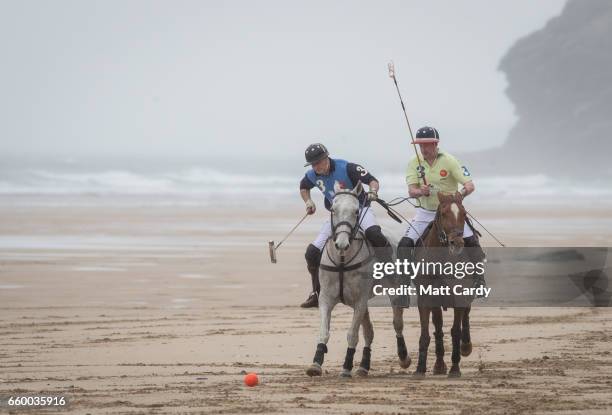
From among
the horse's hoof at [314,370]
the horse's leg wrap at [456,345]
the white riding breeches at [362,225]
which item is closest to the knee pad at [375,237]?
the white riding breeches at [362,225]

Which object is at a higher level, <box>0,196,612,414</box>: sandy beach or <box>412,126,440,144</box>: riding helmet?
<box>412,126,440,144</box>: riding helmet

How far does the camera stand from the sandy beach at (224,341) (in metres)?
9.95

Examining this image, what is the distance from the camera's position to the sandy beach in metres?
9.95

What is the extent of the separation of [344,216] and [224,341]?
333cm

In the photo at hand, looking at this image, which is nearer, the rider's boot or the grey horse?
the grey horse

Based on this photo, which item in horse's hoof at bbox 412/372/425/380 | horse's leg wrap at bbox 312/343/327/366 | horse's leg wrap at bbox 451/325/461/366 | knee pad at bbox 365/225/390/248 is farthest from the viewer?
knee pad at bbox 365/225/390/248

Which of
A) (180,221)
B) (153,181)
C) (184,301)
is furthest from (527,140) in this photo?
(184,301)

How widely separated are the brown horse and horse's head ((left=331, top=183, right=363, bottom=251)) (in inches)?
30.5

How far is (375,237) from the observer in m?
11.9

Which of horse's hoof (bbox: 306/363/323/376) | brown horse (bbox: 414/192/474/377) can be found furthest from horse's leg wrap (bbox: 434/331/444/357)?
horse's hoof (bbox: 306/363/323/376)

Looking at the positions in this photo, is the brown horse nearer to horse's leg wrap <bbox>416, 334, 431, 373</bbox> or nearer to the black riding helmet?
horse's leg wrap <bbox>416, 334, 431, 373</bbox>

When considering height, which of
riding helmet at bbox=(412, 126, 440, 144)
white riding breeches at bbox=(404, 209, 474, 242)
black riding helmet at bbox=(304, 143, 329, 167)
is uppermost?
riding helmet at bbox=(412, 126, 440, 144)

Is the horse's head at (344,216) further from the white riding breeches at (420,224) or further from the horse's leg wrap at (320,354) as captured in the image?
the horse's leg wrap at (320,354)

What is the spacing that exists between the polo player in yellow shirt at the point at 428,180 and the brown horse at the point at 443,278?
0.18m
